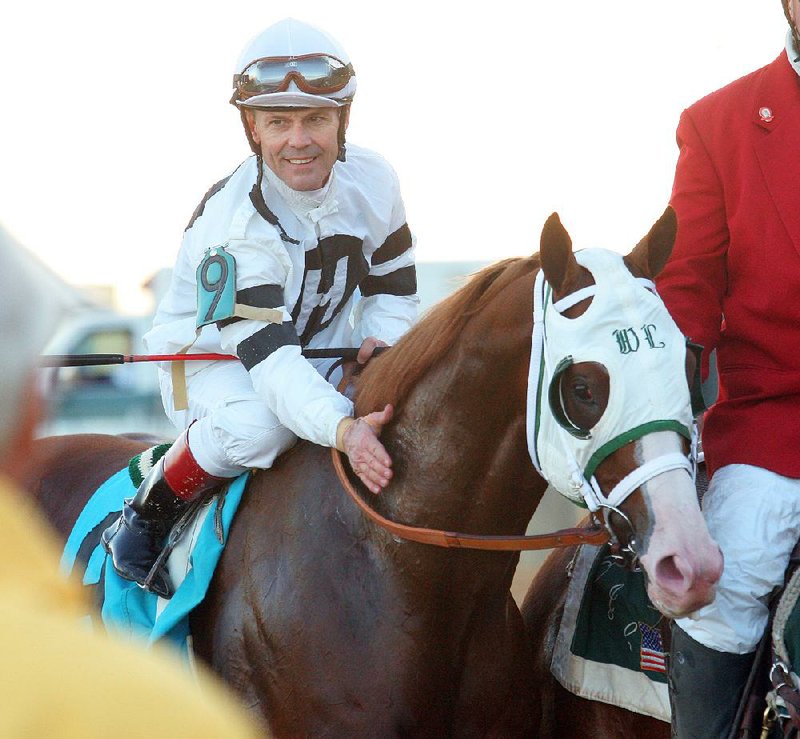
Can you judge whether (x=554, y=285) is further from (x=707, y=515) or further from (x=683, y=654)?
(x=683, y=654)

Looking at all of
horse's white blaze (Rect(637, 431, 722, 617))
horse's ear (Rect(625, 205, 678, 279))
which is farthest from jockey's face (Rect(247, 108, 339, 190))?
horse's white blaze (Rect(637, 431, 722, 617))

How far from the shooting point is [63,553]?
4.78m

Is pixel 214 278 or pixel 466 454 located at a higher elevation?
pixel 214 278

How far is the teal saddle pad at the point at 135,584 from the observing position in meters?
3.90

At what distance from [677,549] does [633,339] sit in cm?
57

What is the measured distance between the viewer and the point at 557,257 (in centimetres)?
326

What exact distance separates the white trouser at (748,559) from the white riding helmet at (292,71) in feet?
6.45

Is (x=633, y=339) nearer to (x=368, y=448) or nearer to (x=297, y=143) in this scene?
(x=368, y=448)

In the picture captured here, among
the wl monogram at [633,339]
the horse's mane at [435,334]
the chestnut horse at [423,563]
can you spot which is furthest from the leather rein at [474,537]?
the wl monogram at [633,339]

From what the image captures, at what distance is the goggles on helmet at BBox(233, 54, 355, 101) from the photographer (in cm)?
407

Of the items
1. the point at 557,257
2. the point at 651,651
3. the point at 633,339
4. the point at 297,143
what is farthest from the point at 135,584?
the point at 633,339

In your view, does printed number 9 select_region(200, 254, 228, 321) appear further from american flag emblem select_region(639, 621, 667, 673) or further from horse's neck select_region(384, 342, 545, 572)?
american flag emblem select_region(639, 621, 667, 673)

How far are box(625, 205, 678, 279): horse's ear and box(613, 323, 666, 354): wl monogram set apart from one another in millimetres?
269

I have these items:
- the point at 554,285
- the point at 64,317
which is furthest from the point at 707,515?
the point at 64,317
